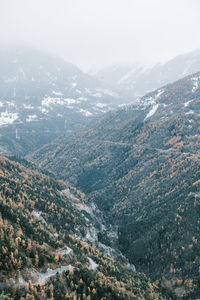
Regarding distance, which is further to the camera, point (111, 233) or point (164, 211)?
point (111, 233)

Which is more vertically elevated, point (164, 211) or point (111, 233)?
point (164, 211)

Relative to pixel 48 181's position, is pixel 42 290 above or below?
below

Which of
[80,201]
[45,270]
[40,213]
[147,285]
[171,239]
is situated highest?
[80,201]

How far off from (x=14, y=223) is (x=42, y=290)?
2050 cm

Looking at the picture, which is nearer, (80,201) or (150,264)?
(150,264)

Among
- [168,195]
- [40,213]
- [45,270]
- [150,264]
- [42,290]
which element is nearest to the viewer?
[42,290]

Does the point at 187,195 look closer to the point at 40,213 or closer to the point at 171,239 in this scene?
the point at 171,239

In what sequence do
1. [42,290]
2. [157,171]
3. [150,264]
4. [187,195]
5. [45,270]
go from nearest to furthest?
[42,290] < [45,270] < [150,264] < [187,195] < [157,171]

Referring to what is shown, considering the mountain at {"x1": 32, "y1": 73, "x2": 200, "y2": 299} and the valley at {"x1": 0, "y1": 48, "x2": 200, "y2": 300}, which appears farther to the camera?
the mountain at {"x1": 32, "y1": 73, "x2": 200, "y2": 299}

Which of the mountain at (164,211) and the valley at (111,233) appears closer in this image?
the valley at (111,233)

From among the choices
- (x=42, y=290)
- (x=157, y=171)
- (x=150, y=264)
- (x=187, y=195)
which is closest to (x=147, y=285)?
(x=150, y=264)

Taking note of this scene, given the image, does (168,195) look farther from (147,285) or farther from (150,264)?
(147,285)

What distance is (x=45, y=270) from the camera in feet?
142

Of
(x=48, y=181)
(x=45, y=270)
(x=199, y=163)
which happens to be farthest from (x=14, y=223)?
(x=199, y=163)
